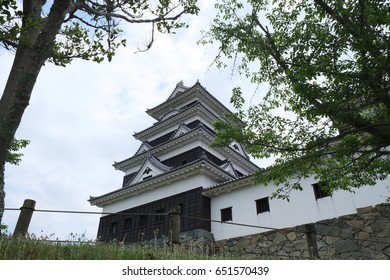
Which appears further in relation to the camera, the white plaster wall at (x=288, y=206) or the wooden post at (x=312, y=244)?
the white plaster wall at (x=288, y=206)

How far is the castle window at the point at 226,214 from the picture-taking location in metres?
16.2

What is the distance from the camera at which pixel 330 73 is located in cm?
673

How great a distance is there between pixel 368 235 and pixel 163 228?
10027 mm

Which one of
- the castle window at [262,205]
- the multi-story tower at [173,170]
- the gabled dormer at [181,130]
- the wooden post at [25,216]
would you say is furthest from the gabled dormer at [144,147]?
the wooden post at [25,216]

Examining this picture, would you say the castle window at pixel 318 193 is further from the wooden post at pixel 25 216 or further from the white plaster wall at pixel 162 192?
the wooden post at pixel 25 216

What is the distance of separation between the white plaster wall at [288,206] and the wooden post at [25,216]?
11248mm

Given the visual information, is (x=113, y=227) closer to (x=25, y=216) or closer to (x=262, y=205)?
(x=262, y=205)

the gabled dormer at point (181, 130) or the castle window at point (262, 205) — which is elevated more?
the gabled dormer at point (181, 130)

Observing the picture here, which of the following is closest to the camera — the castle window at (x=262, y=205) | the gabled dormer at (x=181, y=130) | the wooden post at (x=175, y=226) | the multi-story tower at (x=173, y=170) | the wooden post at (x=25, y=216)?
the wooden post at (x=25, y=216)

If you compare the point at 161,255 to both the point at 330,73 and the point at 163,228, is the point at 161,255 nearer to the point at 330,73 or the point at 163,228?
the point at 330,73

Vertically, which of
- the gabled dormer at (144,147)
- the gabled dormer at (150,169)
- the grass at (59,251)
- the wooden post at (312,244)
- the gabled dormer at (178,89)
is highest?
the gabled dormer at (178,89)

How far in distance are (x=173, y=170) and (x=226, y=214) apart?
397 cm

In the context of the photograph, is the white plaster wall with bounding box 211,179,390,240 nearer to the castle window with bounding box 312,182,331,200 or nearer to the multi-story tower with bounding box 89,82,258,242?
the castle window with bounding box 312,182,331,200

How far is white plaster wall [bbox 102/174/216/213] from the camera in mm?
17203
